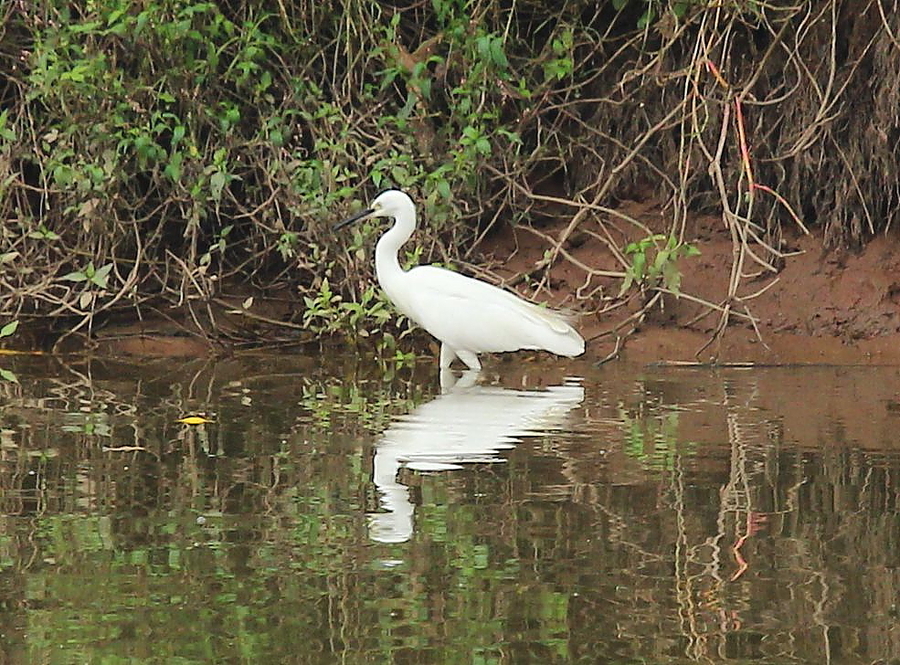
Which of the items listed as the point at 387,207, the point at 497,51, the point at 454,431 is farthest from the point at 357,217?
the point at 454,431

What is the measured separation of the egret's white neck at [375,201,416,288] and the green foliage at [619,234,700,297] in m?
1.12

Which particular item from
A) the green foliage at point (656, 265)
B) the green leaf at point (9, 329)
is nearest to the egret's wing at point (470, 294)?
the green foliage at point (656, 265)

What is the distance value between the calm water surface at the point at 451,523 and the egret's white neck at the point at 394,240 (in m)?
0.84

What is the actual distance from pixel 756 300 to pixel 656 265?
0.81 m

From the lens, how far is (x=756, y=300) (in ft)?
30.8

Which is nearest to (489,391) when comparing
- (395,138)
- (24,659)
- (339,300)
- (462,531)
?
(339,300)

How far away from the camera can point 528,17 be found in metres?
9.87

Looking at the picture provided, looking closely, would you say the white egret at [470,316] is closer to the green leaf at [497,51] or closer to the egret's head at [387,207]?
the egret's head at [387,207]

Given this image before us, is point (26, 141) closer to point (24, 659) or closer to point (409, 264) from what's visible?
point (409, 264)

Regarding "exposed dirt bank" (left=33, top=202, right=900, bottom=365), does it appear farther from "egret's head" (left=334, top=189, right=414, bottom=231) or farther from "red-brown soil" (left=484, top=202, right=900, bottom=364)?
"egret's head" (left=334, top=189, right=414, bottom=231)

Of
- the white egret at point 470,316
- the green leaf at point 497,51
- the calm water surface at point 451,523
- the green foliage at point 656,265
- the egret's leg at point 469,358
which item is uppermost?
the green leaf at point 497,51

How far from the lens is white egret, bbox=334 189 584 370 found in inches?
334

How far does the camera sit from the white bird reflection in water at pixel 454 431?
5379 mm

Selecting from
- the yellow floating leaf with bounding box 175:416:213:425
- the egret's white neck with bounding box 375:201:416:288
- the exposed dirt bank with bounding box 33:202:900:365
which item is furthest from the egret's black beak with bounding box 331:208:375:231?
the yellow floating leaf with bounding box 175:416:213:425
